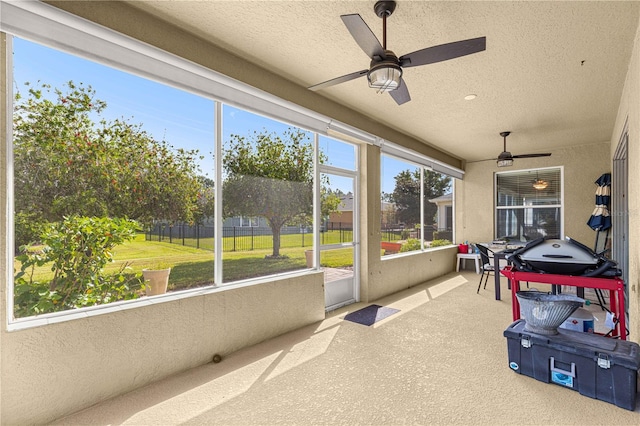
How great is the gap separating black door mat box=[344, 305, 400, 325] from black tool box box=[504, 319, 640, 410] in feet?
5.06

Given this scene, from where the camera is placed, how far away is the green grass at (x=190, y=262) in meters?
2.36

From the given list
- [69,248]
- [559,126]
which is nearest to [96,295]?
[69,248]

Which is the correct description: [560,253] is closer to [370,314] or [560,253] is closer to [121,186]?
[370,314]

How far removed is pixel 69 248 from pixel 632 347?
3.91m

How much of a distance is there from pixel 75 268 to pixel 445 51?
2.86m

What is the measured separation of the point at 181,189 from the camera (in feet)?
8.84

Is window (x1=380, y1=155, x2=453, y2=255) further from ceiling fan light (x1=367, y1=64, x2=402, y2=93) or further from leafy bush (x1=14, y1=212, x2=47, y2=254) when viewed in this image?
leafy bush (x1=14, y1=212, x2=47, y2=254)

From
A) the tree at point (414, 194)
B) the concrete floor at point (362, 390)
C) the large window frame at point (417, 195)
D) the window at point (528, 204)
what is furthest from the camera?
the window at point (528, 204)

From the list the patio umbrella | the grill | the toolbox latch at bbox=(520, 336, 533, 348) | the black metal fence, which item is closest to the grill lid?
the grill

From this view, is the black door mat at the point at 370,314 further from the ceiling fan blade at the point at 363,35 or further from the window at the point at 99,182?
the ceiling fan blade at the point at 363,35

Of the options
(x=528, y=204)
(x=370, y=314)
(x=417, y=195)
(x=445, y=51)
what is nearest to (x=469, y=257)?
(x=528, y=204)

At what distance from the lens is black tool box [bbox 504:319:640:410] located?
2.04m

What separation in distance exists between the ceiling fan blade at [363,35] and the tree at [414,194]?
3431 millimetres

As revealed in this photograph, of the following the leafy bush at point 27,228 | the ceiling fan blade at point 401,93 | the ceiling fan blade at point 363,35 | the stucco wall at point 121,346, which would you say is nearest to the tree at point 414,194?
the ceiling fan blade at point 401,93
